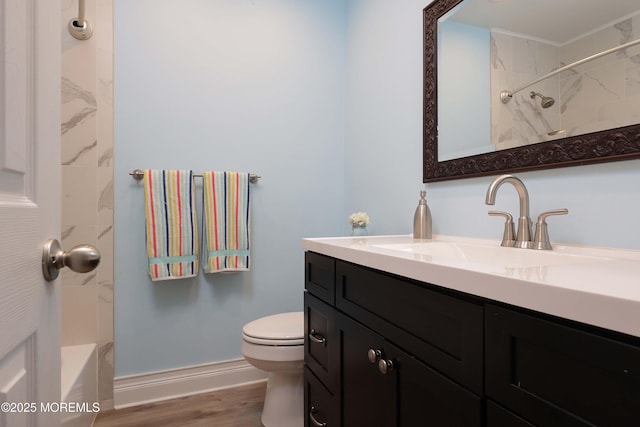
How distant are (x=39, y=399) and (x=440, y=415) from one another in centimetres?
67

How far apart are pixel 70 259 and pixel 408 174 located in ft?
4.47

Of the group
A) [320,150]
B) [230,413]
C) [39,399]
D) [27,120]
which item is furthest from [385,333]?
[320,150]

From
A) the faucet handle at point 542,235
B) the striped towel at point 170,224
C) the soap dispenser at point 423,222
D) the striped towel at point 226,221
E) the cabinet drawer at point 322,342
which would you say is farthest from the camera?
the striped towel at point 226,221

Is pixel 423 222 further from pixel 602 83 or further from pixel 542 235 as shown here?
pixel 602 83

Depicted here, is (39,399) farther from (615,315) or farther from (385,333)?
(615,315)

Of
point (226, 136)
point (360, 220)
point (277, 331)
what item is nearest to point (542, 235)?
point (360, 220)

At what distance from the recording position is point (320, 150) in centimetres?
218

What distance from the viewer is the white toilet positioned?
4.81ft

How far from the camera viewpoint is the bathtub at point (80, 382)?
125 centimetres

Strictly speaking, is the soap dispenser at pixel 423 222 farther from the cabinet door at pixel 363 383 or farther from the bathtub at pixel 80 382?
the bathtub at pixel 80 382

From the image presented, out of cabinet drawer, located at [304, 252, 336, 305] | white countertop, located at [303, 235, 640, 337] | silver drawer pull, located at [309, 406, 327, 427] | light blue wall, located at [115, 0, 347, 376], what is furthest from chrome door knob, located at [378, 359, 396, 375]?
light blue wall, located at [115, 0, 347, 376]

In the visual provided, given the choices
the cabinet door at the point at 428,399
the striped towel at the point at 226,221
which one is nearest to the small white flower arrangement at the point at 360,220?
the striped towel at the point at 226,221

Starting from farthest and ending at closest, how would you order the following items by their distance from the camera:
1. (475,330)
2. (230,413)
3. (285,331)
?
(230,413), (285,331), (475,330)

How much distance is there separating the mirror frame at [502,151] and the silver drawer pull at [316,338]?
0.77 m
